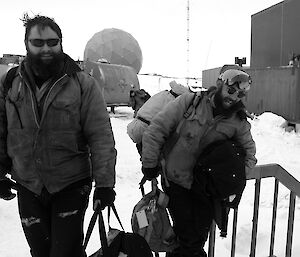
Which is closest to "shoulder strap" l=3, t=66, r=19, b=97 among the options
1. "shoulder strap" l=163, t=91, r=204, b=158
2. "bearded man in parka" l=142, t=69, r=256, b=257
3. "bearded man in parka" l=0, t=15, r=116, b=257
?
"bearded man in parka" l=0, t=15, r=116, b=257

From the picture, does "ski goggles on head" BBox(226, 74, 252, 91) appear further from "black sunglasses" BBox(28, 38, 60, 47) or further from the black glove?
"black sunglasses" BBox(28, 38, 60, 47)

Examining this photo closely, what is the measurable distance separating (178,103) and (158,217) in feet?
2.69

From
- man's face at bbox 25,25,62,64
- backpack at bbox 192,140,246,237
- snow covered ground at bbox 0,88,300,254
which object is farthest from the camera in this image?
snow covered ground at bbox 0,88,300,254

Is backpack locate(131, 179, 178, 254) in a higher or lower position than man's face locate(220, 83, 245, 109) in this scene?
lower

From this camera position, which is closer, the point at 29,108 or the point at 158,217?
the point at 29,108

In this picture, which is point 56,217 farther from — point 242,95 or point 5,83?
point 242,95

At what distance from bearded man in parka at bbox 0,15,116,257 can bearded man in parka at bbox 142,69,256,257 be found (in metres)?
0.43

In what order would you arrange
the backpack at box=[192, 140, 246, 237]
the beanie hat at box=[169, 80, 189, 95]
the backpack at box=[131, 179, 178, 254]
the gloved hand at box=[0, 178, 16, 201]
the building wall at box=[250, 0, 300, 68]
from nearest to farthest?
the gloved hand at box=[0, 178, 16, 201] → the backpack at box=[192, 140, 246, 237] → the backpack at box=[131, 179, 178, 254] → the beanie hat at box=[169, 80, 189, 95] → the building wall at box=[250, 0, 300, 68]

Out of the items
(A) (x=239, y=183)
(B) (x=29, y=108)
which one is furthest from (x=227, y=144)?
(B) (x=29, y=108)

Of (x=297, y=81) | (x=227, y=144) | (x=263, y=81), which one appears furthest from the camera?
(x=263, y=81)

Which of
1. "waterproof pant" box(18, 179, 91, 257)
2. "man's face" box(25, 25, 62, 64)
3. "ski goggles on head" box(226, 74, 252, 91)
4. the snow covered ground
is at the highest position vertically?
"man's face" box(25, 25, 62, 64)

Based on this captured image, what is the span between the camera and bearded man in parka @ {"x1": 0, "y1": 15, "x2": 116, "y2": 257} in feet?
7.80

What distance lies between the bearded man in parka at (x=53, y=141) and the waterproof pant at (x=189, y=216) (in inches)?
24.3

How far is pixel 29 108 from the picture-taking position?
238cm
